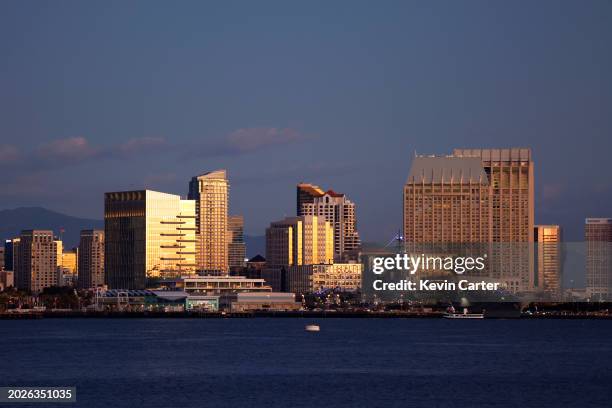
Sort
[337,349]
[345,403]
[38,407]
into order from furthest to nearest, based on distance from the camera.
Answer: [337,349] → [345,403] → [38,407]

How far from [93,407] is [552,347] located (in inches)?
3060

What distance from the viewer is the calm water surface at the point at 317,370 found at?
89.4m

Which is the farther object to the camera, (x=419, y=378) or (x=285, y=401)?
(x=419, y=378)

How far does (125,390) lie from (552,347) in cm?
6851

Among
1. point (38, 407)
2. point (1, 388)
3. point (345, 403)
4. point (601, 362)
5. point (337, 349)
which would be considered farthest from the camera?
point (337, 349)

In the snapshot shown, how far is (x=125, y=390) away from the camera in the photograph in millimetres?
93875

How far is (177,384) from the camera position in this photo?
98.4 metres

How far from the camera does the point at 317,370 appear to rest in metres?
111

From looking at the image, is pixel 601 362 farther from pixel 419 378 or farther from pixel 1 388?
pixel 1 388

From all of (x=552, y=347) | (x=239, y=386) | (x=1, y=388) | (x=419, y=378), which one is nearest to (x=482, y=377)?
(x=419, y=378)

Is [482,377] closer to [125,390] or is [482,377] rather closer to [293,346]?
[125,390]

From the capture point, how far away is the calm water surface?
8944cm

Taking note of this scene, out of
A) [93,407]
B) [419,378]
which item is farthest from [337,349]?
[93,407]

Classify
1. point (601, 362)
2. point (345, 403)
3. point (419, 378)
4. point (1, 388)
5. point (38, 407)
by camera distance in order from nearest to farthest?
1. point (38, 407)
2. point (345, 403)
3. point (1, 388)
4. point (419, 378)
5. point (601, 362)
